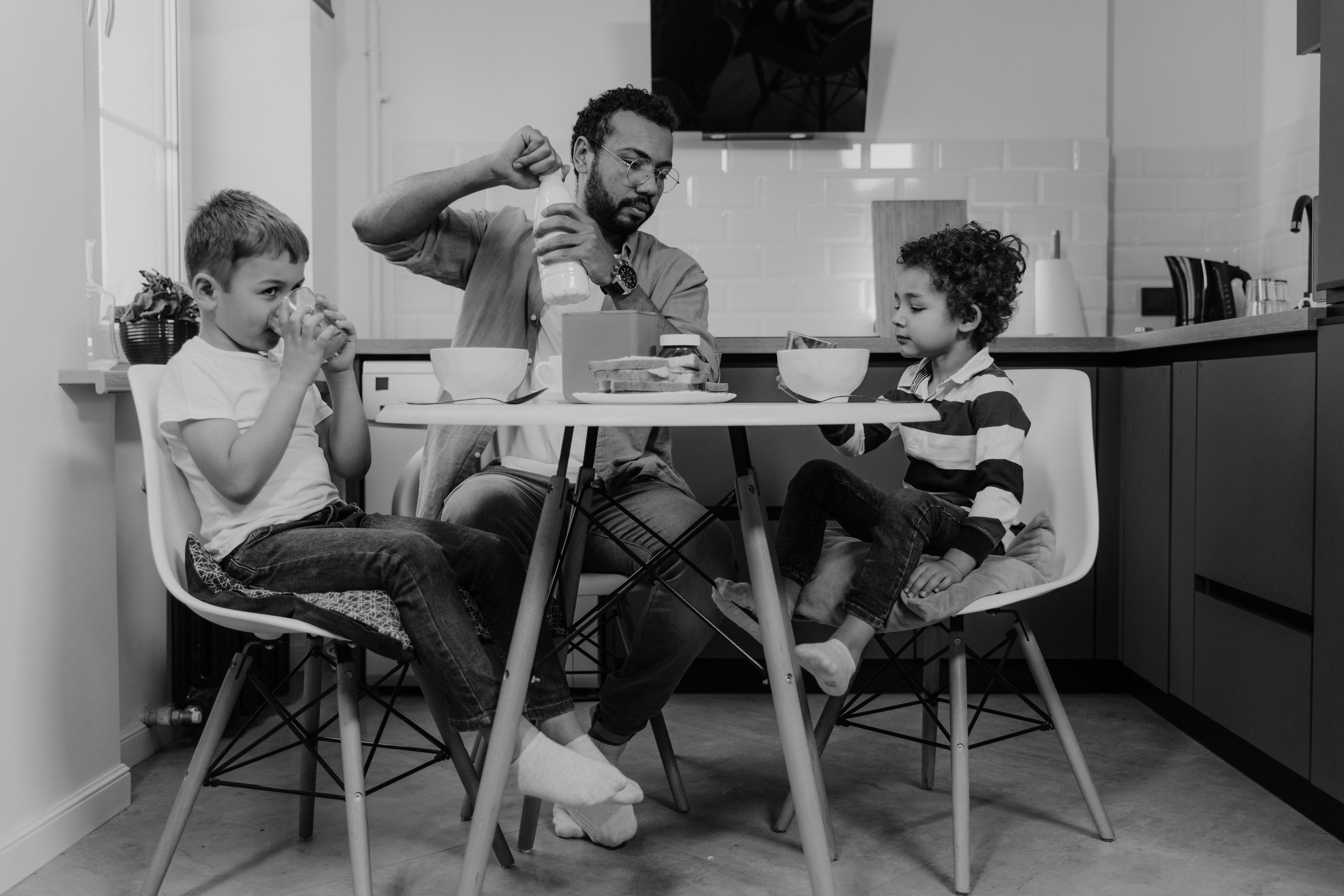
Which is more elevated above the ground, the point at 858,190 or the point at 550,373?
the point at 858,190

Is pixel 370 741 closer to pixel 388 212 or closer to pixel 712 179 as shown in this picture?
pixel 388 212

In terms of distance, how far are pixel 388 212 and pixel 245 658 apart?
80cm

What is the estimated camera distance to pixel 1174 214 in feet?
11.3

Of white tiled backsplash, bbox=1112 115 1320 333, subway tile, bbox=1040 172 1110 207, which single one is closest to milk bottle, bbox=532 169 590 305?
subway tile, bbox=1040 172 1110 207

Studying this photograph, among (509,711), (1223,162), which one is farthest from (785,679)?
(1223,162)

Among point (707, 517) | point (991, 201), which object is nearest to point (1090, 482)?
point (707, 517)

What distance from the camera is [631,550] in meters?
1.75

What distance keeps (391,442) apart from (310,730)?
3.61ft

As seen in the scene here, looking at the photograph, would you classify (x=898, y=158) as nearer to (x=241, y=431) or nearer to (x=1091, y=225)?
(x=1091, y=225)

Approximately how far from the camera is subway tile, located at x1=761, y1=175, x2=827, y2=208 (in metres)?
→ 3.44

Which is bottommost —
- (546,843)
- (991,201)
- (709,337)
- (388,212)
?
(546,843)

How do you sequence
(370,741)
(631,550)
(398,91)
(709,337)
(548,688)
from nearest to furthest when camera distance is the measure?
(548,688)
(631,550)
(709,337)
(370,741)
(398,91)

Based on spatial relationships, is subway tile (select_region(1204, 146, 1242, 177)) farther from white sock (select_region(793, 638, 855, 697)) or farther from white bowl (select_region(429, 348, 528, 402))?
white bowl (select_region(429, 348, 528, 402))

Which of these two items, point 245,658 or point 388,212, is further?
point 388,212
